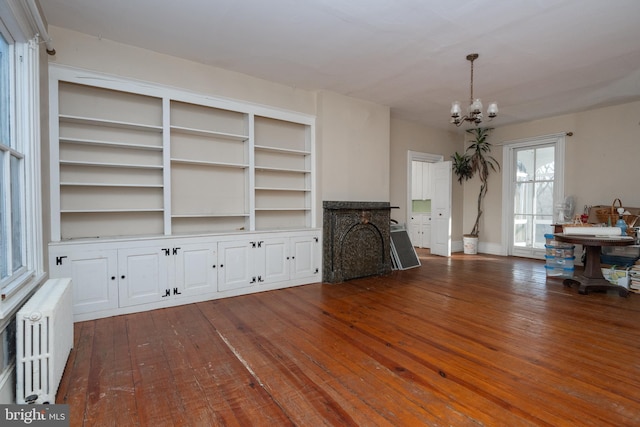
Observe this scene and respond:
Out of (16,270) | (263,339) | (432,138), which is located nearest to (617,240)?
(432,138)

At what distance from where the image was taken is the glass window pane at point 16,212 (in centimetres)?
209

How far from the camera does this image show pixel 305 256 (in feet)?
14.6

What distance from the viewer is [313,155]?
4.63m

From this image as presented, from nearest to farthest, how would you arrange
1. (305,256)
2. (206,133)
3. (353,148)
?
(206,133) < (305,256) < (353,148)

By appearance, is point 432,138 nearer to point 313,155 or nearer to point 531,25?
point 313,155

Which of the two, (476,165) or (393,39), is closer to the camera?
(393,39)

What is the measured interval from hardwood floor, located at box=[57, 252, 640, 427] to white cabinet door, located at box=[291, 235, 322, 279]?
73 cm

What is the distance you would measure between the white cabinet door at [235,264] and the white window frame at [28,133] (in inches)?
66.1

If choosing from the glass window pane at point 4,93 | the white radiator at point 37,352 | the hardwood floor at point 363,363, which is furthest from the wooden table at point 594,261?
the glass window pane at point 4,93

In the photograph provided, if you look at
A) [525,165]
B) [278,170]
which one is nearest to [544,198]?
[525,165]

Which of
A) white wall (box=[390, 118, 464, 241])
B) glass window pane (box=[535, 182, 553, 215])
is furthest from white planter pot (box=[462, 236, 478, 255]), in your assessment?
glass window pane (box=[535, 182, 553, 215])

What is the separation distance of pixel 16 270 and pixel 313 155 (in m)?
3.43

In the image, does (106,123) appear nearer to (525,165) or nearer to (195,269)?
(195,269)

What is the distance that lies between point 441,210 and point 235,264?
4659mm
